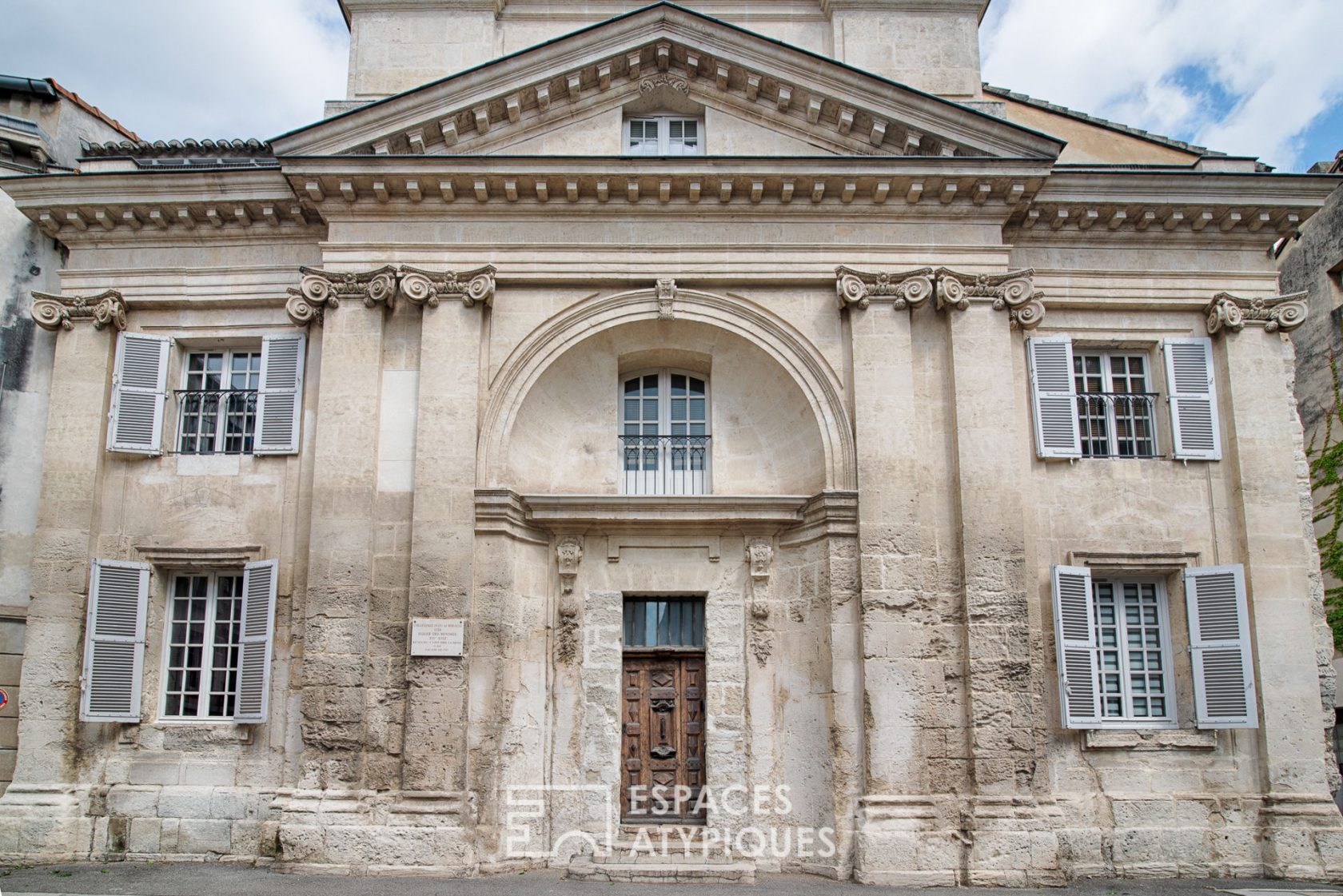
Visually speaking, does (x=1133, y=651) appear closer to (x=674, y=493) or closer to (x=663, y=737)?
(x=663, y=737)

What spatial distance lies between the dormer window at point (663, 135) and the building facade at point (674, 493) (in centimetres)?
7

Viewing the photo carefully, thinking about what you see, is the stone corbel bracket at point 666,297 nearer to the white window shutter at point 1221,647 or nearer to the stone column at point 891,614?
the stone column at point 891,614

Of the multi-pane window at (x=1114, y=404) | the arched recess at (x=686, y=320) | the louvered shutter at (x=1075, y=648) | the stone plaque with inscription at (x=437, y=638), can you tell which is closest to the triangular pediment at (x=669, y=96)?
the arched recess at (x=686, y=320)

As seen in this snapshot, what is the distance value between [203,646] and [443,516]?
3416 millimetres

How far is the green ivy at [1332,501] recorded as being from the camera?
1628 cm

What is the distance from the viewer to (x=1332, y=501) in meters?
16.5

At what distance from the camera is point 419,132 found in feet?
41.1

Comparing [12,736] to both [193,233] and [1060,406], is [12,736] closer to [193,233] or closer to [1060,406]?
[193,233]

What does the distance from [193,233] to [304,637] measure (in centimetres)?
526

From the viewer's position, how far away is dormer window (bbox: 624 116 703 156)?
43.4ft

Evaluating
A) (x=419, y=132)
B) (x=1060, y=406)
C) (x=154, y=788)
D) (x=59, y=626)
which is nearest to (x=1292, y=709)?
(x=1060, y=406)

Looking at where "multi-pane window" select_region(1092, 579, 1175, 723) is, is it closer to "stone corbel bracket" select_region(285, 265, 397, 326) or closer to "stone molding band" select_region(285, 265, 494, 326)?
"stone molding band" select_region(285, 265, 494, 326)

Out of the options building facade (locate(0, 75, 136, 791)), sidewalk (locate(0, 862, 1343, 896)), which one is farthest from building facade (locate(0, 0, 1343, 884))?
building facade (locate(0, 75, 136, 791))

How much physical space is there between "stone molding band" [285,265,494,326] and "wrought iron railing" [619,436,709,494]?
2557 mm
